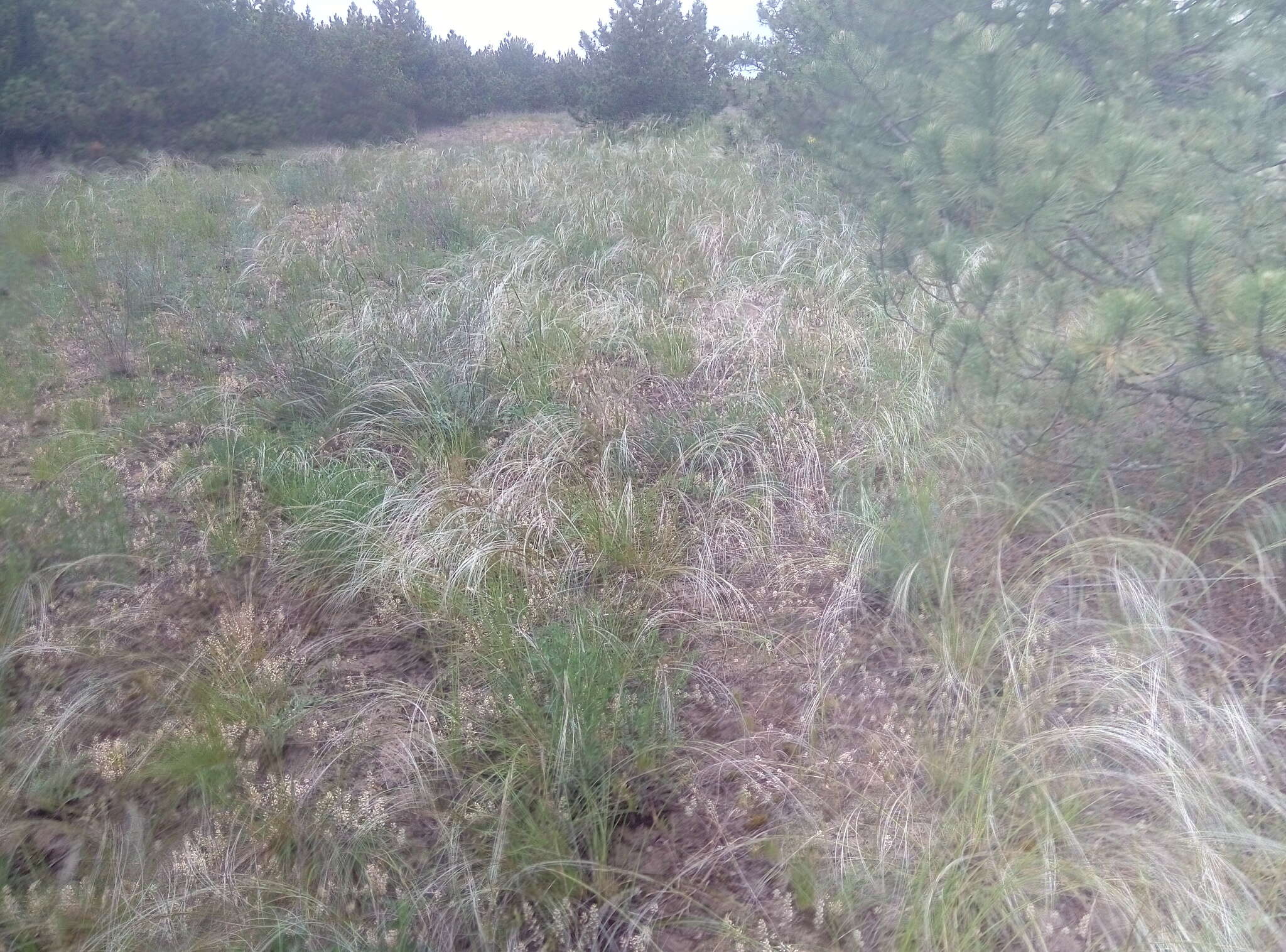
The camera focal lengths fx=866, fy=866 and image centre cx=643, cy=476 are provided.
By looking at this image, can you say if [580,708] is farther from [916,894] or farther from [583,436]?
[583,436]

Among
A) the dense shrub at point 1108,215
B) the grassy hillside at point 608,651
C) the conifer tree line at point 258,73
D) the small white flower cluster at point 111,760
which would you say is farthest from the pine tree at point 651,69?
the small white flower cluster at point 111,760

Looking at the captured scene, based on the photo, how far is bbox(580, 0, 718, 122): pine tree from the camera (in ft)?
46.2

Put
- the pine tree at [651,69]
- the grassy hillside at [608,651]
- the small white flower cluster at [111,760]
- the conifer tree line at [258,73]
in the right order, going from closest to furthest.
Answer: the grassy hillside at [608,651]
the small white flower cluster at [111,760]
the conifer tree line at [258,73]
the pine tree at [651,69]

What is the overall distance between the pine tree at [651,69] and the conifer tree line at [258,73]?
0.02 m

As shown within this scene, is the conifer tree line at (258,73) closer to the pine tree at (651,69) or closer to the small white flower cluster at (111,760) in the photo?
the pine tree at (651,69)

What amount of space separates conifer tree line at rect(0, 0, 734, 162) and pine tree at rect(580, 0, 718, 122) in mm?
23

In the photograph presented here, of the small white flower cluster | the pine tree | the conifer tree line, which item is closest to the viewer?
the small white flower cluster

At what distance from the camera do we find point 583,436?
357cm

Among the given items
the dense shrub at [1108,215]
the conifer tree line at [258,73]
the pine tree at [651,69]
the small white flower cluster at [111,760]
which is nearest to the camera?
the small white flower cluster at [111,760]

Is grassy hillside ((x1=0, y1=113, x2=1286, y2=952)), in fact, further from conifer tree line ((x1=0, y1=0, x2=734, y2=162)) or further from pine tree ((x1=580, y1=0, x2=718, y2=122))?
pine tree ((x1=580, y1=0, x2=718, y2=122))

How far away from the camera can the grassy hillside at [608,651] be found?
1773 mm

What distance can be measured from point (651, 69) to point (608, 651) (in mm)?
13585

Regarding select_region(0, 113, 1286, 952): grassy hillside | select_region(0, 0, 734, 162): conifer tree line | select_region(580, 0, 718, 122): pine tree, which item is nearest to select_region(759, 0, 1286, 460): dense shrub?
select_region(0, 113, 1286, 952): grassy hillside

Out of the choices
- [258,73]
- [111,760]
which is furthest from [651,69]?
[111,760]
